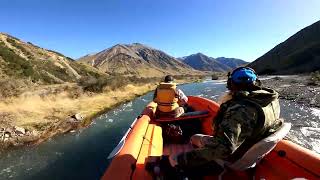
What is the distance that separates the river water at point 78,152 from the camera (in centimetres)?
1150

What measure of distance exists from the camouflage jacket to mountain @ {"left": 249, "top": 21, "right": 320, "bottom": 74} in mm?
76207

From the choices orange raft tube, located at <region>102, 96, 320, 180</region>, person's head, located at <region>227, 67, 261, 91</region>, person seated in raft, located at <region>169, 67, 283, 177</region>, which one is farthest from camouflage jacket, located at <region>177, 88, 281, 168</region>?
orange raft tube, located at <region>102, 96, 320, 180</region>

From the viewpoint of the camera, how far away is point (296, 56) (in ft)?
319

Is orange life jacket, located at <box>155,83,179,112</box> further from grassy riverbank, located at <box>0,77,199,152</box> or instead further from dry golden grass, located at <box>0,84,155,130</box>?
dry golden grass, located at <box>0,84,155,130</box>

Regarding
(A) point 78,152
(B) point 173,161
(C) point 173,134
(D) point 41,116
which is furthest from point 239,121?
(D) point 41,116

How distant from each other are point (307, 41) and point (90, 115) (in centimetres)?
11618

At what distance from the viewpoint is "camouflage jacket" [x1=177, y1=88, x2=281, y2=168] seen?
4035mm

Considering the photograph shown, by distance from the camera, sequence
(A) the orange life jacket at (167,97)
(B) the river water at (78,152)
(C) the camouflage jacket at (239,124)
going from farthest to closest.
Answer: (B) the river water at (78,152) < (A) the orange life jacket at (167,97) < (C) the camouflage jacket at (239,124)

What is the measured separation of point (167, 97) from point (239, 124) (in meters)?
6.80

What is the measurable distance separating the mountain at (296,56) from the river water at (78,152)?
64.2 m

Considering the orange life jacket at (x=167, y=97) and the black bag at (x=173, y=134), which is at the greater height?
the orange life jacket at (x=167, y=97)

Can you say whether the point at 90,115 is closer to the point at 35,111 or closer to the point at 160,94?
the point at 35,111

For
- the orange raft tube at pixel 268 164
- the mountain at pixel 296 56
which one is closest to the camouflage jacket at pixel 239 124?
the orange raft tube at pixel 268 164

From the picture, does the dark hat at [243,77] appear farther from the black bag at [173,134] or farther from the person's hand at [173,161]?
the black bag at [173,134]
